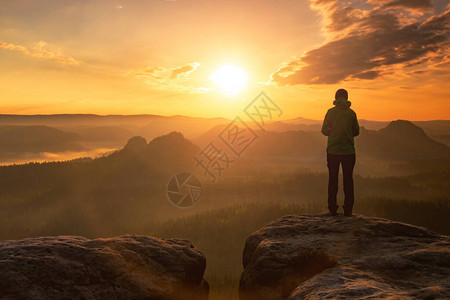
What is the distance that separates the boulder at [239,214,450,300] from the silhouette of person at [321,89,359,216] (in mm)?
1128

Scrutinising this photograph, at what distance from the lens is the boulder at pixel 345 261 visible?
16.4ft

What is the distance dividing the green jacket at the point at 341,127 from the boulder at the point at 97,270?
552 centimetres

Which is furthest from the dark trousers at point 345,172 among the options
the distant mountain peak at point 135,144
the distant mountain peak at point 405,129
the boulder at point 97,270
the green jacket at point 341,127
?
the distant mountain peak at point 405,129

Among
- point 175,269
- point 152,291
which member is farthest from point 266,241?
point 152,291

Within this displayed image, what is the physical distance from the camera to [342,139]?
945cm

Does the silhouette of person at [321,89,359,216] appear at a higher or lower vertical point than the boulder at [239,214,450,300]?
higher

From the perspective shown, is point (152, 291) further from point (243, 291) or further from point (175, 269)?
point (243, 291)

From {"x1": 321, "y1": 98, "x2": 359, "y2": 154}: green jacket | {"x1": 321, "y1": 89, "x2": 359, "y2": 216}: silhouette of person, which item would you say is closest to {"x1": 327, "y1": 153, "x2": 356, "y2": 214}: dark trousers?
{"x1": 321, "y1": 89, "x2": 359, "y2": 216}: silhouette of person

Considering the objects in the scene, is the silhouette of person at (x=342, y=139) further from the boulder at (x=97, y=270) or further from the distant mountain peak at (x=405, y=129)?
the distant mountain peak at (x=405, y=129)

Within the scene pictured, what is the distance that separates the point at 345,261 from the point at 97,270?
5331 millimetres

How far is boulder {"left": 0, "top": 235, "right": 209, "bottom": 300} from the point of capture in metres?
5.61

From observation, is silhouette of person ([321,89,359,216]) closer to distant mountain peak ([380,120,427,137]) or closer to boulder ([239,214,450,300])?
boulder ([239,214,450,300])

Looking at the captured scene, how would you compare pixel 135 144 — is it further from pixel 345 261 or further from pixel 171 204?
pixel 345 261

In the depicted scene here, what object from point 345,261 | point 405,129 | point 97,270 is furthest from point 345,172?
point 405,129
